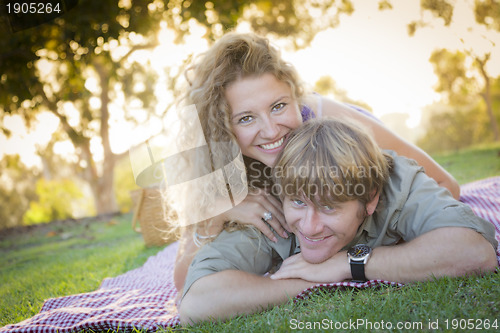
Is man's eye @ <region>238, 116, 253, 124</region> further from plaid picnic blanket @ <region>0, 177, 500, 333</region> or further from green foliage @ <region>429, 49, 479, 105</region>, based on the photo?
green foliage @ <region>429, 49, 479, 105</region>

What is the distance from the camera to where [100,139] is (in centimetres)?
1420

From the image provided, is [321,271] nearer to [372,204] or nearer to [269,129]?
[372,204]

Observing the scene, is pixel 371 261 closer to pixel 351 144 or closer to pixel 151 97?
pixel 351 144

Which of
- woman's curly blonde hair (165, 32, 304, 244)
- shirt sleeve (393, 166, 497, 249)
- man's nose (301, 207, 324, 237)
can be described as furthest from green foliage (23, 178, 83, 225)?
shirt sleeve (393, 166, 497, 249)

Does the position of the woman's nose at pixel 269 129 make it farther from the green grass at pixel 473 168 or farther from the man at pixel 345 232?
the green grass at pixel 473 168

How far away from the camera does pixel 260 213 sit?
2.93m

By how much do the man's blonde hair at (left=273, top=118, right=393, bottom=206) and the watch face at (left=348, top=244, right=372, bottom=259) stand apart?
29 cm

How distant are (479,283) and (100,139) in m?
13.8

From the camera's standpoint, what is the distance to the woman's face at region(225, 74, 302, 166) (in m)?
3.07

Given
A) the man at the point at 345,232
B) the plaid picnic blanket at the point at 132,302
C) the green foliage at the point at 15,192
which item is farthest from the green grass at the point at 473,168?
the green foliage at the point at 15,192

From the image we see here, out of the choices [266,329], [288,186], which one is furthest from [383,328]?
[288,186]

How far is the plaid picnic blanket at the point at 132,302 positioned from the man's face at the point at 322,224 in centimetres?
23

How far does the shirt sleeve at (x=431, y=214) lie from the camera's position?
227cm

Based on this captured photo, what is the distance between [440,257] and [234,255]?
1251 millimetres
